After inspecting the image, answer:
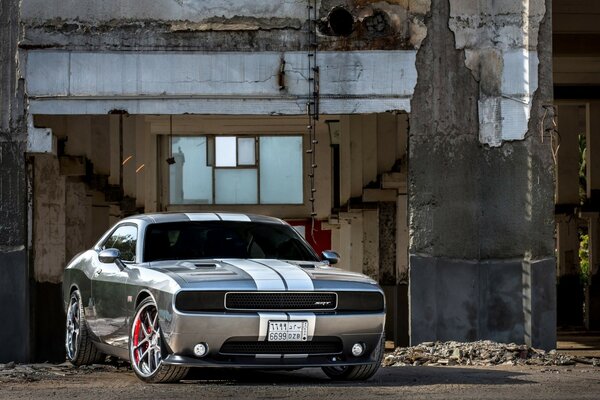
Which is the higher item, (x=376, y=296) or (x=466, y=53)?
(x=466, y=53)

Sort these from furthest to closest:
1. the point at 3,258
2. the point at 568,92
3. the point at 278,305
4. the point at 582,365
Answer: the point at 568,92 → the point at 3,258 → the point at 582,365 → the point at 278,305

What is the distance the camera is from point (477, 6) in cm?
1605

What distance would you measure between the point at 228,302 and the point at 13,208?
6033mm

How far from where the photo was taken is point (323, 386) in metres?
10.7

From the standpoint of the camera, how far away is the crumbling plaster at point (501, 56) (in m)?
15.9

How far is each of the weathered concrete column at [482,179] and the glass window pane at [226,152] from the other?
28222 mm

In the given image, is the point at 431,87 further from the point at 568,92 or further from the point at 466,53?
the point at 568,92

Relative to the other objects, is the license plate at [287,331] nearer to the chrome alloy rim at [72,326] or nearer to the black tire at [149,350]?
the black tire at [149,350]

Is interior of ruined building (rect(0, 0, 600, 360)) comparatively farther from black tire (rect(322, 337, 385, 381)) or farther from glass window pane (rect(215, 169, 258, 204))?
glass window pane (rect(215, 169, 258, 204))

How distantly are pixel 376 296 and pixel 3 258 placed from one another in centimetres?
611

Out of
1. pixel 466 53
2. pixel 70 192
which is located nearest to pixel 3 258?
pixel 466 53

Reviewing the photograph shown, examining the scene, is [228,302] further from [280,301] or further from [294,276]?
[294,276]

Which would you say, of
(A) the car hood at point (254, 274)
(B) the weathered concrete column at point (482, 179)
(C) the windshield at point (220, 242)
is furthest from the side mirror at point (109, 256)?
(B) the weathered concrete column at point (482, 179)

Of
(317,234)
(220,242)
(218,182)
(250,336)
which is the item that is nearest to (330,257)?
(220,242)
